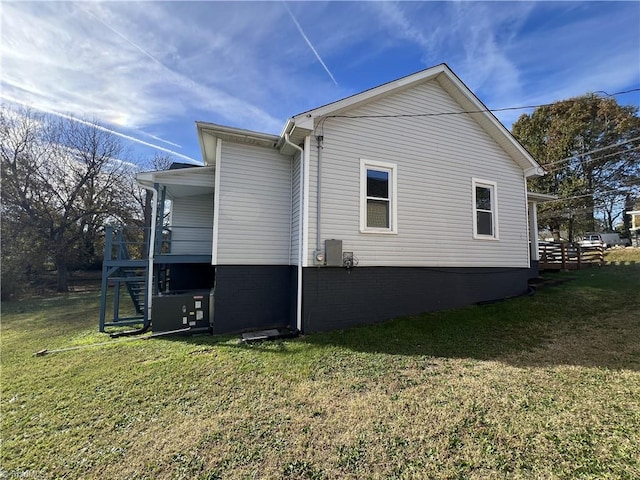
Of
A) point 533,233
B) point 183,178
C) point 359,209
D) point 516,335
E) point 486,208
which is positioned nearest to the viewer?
point 516,335

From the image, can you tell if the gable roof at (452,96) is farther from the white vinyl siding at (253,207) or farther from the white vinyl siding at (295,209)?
the white vinyl siding at (253,207)

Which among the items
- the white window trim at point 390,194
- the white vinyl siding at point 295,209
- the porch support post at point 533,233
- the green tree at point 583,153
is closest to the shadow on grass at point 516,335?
the white vinyl siding at point 295,209

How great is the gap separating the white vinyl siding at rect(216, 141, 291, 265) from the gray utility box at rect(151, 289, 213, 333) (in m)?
1.24

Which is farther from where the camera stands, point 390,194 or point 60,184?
point 60,184

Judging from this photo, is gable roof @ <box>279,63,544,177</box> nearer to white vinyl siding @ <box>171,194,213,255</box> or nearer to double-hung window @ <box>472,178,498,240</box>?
double-hung window @ <box>472,178,498,240</box>

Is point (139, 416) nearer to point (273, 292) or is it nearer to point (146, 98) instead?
point (273, 292)

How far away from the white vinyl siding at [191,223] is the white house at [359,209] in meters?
1.52

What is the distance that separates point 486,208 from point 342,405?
725cm

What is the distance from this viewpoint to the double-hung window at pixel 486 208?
8133 millimetres

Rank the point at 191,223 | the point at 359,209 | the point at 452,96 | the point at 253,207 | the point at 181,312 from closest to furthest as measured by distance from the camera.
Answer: the point at 359,209 → the point at 181,312 → the point at 253,207 → the point at 452,96 → the point at 191,223

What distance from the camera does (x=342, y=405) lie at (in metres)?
3.40

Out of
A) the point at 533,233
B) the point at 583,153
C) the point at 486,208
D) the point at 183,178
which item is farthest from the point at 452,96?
the point at 583,153

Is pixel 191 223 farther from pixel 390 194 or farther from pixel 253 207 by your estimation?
pixel 390 194

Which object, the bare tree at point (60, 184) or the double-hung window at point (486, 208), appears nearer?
the double-hung window at point (486, 208)
